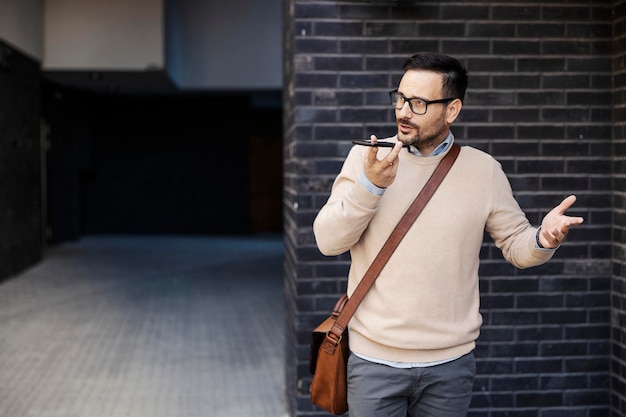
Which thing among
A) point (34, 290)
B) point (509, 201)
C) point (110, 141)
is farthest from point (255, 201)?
point (509, 201)

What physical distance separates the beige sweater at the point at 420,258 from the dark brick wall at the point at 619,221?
1.91 m

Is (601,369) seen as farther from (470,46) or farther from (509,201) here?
(509,201)

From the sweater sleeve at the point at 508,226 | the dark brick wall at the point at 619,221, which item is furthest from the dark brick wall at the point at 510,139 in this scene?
the sweater sleeve at the point at 508,226

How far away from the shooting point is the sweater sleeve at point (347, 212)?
230 centimetres

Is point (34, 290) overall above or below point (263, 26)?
below

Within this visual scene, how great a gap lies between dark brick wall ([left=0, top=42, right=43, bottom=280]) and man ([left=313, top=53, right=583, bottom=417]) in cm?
948

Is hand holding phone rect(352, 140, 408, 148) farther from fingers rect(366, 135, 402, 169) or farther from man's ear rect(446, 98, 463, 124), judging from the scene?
man's ear rect(446, 98, 463, 124)

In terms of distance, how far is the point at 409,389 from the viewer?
8.20 feet

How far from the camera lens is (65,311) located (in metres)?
8.75

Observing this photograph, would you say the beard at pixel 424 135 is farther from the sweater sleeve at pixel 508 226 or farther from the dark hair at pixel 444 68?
the sweater sleeve at pixel 508 226

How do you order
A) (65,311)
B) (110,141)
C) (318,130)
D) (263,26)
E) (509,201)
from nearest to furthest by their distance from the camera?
(509,201) → (318,130) → (65,311) → (263,26) → (110,141)

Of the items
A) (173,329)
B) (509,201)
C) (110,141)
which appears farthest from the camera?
(110,141)

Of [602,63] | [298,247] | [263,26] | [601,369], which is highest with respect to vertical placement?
[263,26]

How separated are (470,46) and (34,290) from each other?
764cm
